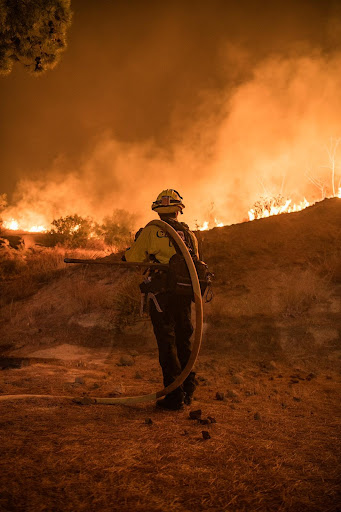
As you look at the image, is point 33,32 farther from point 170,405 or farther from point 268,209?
point 268,209

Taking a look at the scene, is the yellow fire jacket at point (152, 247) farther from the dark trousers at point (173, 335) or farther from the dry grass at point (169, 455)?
the dry grass at point (169, 455)

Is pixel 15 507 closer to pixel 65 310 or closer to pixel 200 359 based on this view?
pixel 200 359

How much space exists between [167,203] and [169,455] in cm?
274

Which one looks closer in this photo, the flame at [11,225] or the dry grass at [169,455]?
the dry grass at [169,455]

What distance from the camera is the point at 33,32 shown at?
28.0ft

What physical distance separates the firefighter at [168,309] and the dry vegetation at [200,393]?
0.33m

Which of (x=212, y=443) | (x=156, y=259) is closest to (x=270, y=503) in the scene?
(x=212, y=443)

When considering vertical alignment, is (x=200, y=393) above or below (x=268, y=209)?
below

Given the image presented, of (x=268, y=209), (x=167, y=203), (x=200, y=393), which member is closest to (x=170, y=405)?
(x=200, y=393)

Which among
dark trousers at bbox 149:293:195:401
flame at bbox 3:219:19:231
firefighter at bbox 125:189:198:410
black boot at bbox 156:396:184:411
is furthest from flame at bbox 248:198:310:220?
flame at bbox 3:219:19:231

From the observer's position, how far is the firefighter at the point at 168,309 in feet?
12.2

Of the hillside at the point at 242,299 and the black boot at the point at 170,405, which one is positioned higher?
the hillside at the point at 242,299

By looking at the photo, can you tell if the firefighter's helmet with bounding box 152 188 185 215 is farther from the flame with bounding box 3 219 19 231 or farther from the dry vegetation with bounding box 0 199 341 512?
the flame with bounding box 3 219 19 231

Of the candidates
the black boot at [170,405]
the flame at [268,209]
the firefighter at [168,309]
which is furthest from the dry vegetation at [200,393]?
the flame at [268,209]
